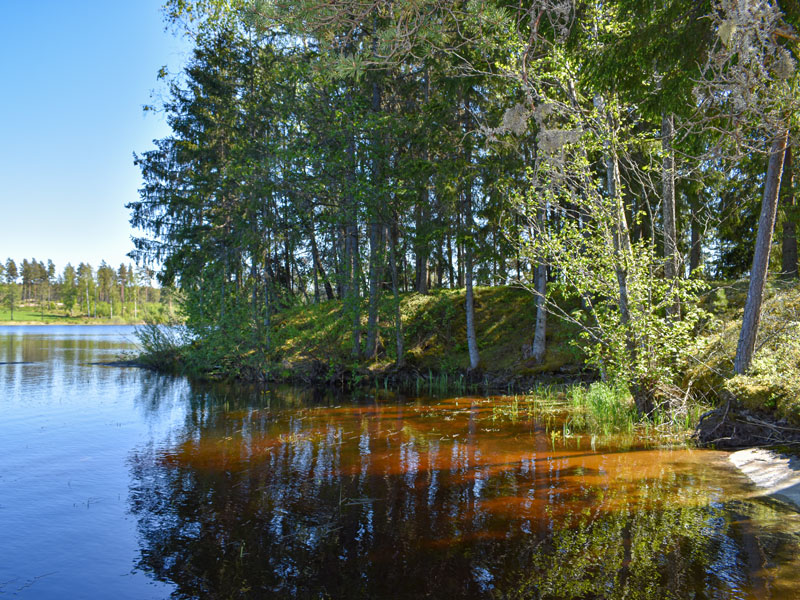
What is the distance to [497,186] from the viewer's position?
15867 millimetres

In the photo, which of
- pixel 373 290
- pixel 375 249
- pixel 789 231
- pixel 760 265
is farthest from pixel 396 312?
pixel 789 231

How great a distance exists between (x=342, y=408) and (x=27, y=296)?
14401 cm

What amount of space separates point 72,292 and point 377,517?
119647 mm

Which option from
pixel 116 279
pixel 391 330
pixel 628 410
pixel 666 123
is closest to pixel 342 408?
pixel 391 330

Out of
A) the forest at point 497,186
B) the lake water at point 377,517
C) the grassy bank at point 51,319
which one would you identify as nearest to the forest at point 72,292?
the grassy bank at point 51,319

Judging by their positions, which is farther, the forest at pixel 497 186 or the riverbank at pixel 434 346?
the riverbank at pixel 434 346

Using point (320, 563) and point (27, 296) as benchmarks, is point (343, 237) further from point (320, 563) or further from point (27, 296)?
point (27, 296)

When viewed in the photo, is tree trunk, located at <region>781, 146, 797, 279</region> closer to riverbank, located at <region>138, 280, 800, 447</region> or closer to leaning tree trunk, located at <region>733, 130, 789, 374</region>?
riverbank, located at <region>138, 280, 800, 447</region>

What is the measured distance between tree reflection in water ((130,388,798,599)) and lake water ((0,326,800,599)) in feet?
0.09

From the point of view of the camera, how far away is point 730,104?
7680 millimetres

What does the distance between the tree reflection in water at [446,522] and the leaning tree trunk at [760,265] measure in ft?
7.58

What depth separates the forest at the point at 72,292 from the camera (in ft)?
361

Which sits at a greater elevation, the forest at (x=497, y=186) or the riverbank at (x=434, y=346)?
the forest at (x=497, y=186)

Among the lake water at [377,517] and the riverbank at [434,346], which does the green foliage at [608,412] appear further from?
the riverbank at [434,346]
